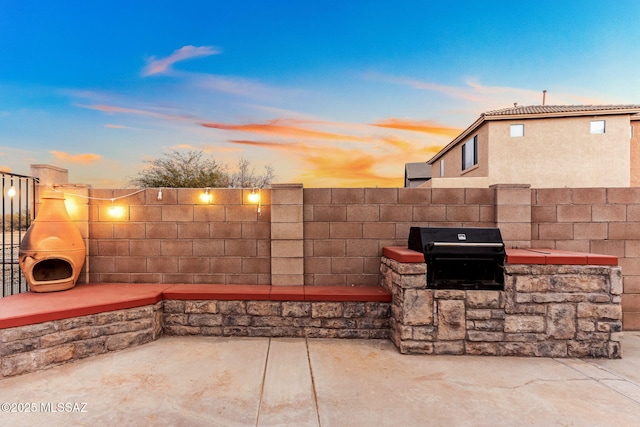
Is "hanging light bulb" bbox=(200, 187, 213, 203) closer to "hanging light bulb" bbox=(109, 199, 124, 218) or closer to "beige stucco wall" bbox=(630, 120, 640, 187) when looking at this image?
"hanging light bulb" bbox=(109, 199, 124, 218)

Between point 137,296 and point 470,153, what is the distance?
14779mm

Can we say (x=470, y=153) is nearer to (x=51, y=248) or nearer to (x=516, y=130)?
(x=516, y=130)

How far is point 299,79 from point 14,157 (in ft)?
31.0

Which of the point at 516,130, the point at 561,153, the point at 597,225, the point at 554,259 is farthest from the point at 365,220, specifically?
the point at 561,153

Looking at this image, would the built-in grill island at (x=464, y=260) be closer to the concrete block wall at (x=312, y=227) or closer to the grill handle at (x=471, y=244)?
the grill handle at (x=471, y=244)

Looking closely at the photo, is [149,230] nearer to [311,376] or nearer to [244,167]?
[311,376]

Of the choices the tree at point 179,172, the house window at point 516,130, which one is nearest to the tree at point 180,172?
the tree at point 179,172

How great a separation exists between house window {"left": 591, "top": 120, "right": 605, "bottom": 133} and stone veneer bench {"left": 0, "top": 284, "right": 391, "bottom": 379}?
1432 cm

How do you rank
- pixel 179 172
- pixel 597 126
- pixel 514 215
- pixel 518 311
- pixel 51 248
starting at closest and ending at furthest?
pixel 518 311 → pixel 51 248 → pixel 514 215 → pixel 179 172 → pixel 597 126

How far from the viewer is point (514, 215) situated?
13.4 ft

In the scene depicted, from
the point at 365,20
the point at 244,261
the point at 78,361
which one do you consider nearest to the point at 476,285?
the point at 244,261

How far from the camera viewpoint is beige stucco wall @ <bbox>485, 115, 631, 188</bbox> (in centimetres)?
1143

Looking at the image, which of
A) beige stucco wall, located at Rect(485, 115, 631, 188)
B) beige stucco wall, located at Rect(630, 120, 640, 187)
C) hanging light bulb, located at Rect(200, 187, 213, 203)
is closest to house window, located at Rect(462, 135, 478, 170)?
beige stucco wall, located at Rect(485, 115, 631, 188)

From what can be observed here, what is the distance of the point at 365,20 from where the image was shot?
7078 millimetres
